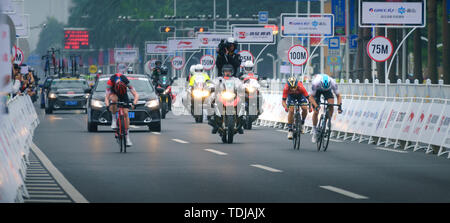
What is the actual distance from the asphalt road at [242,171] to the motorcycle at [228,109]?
391 mm

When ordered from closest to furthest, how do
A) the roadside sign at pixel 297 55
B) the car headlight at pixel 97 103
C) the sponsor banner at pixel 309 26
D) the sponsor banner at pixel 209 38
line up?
1. the car headlight at pixel 97 103
2. the roadside sign at pixel 297 55
3. the sponsor banner at pixel 309 26
4. the sponsor banner at pixel 209 38

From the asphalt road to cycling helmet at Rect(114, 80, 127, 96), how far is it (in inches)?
43.1

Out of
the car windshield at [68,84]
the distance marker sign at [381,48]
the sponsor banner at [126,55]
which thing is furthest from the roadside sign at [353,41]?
the distance marker sign at [381,48]

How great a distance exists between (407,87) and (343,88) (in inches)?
112

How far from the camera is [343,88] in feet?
121

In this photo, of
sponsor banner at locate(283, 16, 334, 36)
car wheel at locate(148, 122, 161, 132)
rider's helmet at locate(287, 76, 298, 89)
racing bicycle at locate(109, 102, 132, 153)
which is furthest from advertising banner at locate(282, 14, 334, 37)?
racing bicycle at locate(109, 102, 132, 153)

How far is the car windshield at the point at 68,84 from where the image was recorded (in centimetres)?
4849

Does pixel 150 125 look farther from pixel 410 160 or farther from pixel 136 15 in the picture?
pixel 136 15

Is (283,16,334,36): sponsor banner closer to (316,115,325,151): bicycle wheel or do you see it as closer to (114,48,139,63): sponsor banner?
(316,115,325,151): bicycle wheel

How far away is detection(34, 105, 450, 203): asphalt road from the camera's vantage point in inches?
538

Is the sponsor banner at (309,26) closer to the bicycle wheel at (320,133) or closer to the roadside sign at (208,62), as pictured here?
the roadside sign at (208,62)

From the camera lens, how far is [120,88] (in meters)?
22.2
